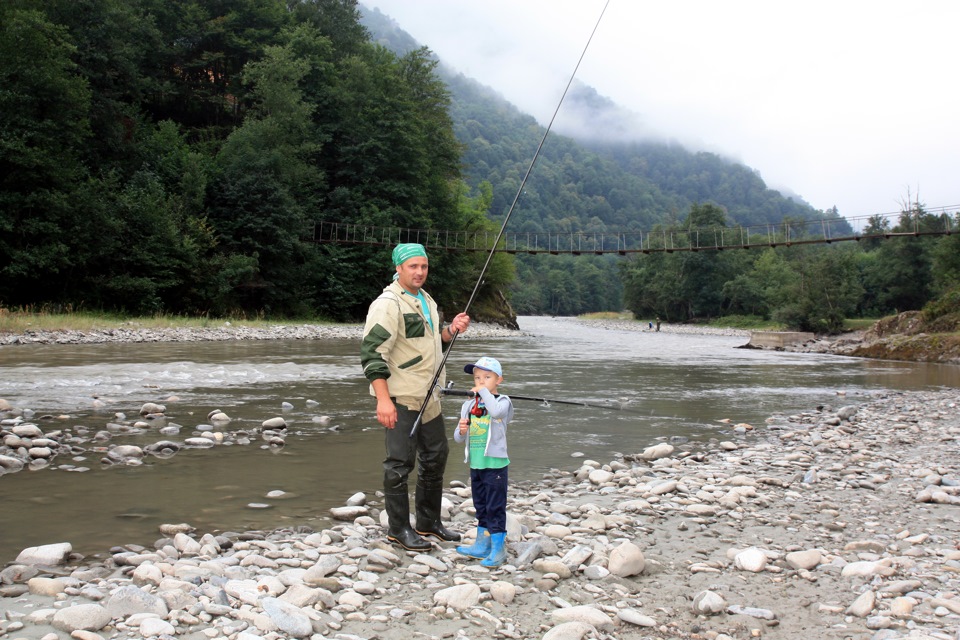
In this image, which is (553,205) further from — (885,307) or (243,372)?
(243,372)

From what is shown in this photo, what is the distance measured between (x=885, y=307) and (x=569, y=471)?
256ft

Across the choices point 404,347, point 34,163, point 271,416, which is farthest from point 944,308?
point 34,163

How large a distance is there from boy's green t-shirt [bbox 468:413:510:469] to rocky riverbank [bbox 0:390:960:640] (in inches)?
21.8

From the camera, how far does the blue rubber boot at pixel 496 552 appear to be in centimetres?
403

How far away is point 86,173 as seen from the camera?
95.8 feet

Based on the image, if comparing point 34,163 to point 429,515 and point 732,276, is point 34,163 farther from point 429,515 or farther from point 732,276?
point 732,276

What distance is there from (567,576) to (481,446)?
0.88 m

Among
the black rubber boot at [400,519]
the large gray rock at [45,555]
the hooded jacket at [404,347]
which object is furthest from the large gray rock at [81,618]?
the hooded jacket at [404,347]

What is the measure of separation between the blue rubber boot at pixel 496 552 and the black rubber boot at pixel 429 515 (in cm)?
45

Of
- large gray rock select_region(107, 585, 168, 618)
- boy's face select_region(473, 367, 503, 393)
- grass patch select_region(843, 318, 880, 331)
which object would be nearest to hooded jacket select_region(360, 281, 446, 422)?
boy's face select_region(473, 367, 503, 393)

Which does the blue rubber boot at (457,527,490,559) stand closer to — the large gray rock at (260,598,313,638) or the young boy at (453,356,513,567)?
the young boy at (453,356,513,567)

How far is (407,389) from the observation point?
14.3 ft

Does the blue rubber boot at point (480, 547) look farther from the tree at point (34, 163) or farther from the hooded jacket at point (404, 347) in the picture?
the tree at point (34, 163)

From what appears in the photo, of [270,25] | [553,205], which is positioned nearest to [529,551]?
[270,25]
